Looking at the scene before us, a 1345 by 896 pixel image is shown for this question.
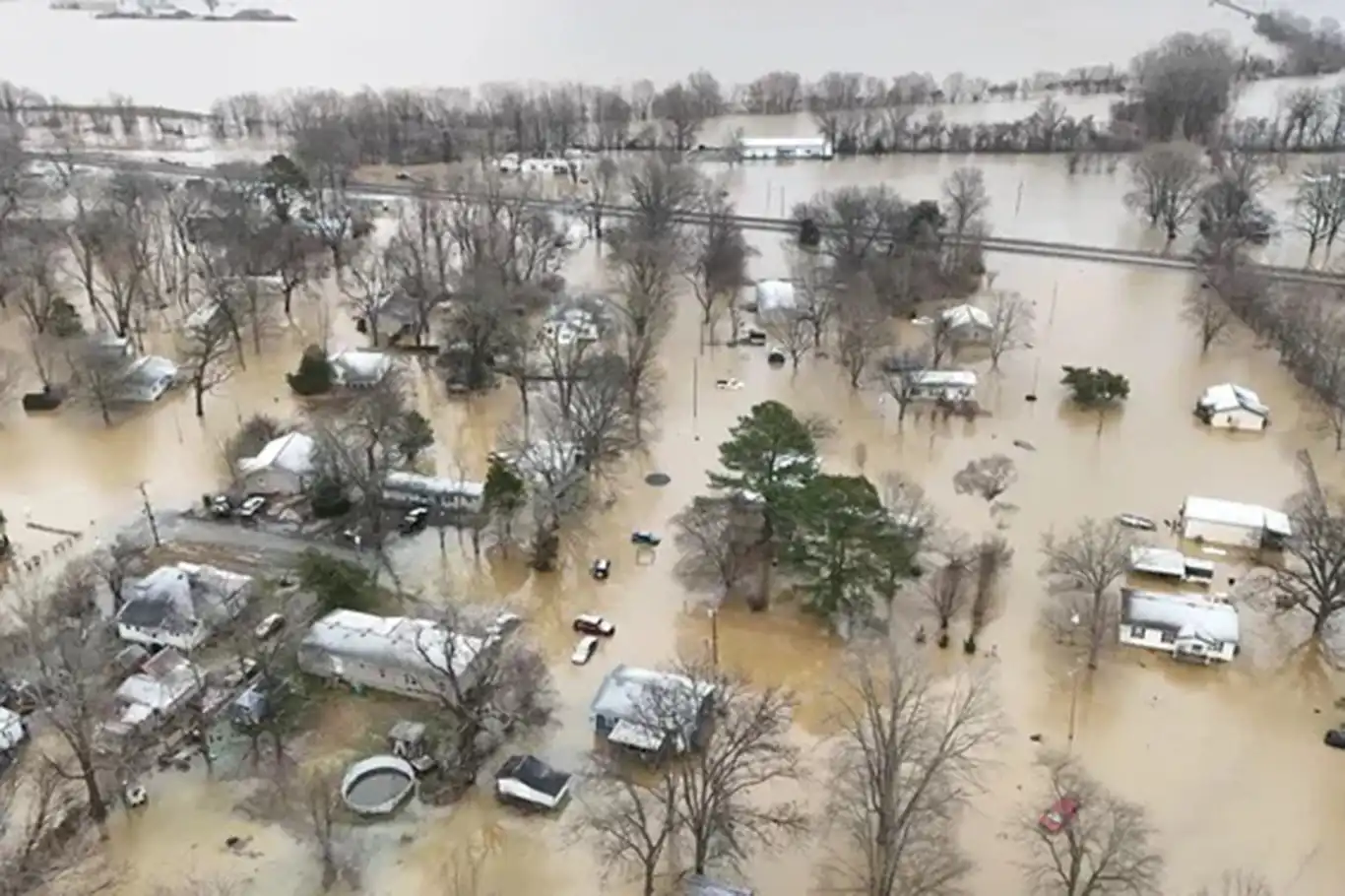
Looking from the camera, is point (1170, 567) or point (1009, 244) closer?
point (1170, 567)

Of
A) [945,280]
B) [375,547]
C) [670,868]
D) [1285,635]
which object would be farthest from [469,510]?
[945,280]

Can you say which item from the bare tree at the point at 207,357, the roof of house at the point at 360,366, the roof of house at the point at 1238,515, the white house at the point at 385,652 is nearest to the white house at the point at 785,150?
the roof of house at the point at 360,366

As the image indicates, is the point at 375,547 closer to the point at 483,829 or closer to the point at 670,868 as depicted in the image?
the point at 483,829

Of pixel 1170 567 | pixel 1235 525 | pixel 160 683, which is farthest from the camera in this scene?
pixel 1235 525

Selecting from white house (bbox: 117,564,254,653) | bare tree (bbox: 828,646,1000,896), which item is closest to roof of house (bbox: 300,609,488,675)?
white house (bbox: 117,564,254,653)

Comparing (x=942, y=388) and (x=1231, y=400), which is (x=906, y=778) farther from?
(x=1231, y=400)

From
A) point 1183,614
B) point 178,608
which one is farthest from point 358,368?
point 1183,614

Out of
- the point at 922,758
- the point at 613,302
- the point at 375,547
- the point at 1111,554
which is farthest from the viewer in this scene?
the point at 613,302
